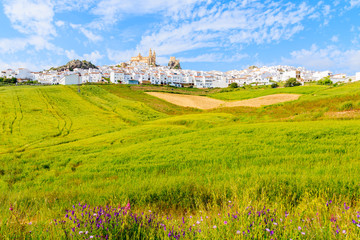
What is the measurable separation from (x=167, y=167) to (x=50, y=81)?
582ft

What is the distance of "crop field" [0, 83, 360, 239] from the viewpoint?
3.37 metres

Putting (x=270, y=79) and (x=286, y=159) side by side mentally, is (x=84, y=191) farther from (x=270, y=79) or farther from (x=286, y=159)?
(x=270, y=79)

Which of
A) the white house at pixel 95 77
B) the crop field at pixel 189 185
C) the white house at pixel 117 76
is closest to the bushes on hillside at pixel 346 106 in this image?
the crop field at pixel 189 185

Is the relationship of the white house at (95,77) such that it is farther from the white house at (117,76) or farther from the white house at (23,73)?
the white house at (23,73)

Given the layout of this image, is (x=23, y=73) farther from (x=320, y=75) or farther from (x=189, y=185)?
(x=320, y=75)

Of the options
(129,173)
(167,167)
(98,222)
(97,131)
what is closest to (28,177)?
(129,173)

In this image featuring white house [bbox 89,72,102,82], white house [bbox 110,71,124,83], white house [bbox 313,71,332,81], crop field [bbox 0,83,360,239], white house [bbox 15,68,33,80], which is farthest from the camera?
white house [bbox 15,68,33,80]

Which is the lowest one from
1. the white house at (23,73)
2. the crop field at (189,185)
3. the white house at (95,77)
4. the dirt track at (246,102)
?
the crop field at (189,185)

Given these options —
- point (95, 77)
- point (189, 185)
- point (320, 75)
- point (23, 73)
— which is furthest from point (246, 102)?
point (23, 73)

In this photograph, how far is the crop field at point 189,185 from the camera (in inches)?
133

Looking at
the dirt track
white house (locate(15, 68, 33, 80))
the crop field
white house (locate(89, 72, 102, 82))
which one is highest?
white house (locate(15, 68, 33, 80))

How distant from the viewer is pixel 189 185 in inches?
243

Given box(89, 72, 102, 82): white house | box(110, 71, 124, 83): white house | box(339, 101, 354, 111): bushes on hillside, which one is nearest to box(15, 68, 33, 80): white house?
box(89, 72, 102, 82): white house

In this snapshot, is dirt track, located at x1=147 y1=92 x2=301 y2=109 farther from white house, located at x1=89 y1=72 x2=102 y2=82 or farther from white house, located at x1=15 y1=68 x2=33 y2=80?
white house, located at x1=15 y1=68 x2=33 y2=80
